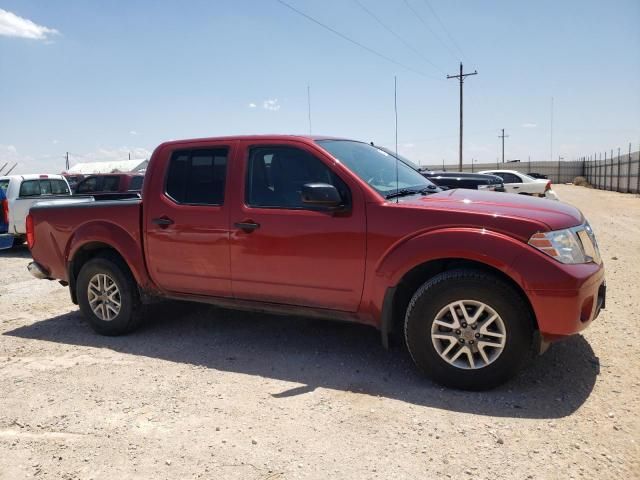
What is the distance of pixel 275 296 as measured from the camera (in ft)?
13.7

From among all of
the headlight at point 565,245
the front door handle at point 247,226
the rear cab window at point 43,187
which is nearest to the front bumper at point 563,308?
the headlight at point 565,245

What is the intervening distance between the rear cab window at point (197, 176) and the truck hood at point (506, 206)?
1.63 metres

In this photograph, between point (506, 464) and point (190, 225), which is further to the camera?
point (190, 225)

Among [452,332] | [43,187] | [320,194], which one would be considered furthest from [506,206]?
[43,187]

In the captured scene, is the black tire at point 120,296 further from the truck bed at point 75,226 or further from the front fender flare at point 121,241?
the truck bed at point 75,226

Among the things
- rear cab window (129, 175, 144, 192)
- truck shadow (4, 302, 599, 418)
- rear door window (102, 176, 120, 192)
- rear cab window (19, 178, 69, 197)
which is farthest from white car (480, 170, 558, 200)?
truck shadow (4, 302, 599, 418)

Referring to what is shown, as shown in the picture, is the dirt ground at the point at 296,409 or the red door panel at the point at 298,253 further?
the red door panel at the point at 298,253

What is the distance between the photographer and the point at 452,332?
353cm

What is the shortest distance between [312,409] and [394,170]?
2237 millimetres

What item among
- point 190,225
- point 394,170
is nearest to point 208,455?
point 190,225

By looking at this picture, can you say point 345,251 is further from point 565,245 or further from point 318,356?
point 565,245

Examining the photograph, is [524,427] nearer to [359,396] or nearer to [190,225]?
[359,396]

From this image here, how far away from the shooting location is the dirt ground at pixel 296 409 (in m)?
2.76

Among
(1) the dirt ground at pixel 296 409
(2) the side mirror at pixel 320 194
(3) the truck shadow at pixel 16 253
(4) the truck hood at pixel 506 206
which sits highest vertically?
(2) the side mirror at pixel 320 194
